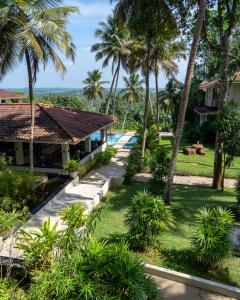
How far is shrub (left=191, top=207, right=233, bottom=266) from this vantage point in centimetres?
838

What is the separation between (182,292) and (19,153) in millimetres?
15504

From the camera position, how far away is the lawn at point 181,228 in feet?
28.6

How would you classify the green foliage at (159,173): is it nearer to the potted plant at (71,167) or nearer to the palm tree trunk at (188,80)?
the palm tree trunk at (188,80)

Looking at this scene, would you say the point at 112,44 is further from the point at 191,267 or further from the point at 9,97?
the point at 191,267

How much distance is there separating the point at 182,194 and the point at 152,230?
7.62 m

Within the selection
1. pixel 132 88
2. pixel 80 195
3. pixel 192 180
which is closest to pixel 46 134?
pixel 80 195

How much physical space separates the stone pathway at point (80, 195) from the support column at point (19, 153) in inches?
177

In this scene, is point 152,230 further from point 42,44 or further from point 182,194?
point 42,44

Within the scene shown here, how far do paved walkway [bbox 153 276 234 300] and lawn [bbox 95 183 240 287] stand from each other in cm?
72

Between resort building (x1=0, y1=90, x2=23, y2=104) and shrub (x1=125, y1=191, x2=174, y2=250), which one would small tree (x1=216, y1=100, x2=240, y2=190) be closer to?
shrub (x1=125, y1=191, x2=174, y2=250)

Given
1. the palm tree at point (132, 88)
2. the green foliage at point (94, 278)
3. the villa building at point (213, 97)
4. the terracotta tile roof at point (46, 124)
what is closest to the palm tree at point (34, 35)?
the terracotta tile roof at point (46, 124)

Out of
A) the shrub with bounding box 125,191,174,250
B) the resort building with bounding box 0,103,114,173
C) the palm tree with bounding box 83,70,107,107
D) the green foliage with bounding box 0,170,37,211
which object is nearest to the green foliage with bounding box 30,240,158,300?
the shrub with bounding box 125,191,174,250

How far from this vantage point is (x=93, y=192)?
1669 centimetres

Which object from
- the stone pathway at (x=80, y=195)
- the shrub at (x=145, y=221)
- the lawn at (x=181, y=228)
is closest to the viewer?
the lawn at (x=181, y=228)
